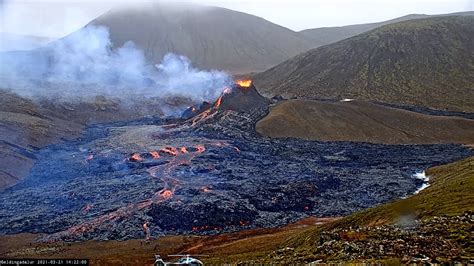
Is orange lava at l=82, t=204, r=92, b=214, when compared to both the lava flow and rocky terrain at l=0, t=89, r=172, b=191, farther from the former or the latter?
rocky terrain at l=0, t=89, r=172, b=191

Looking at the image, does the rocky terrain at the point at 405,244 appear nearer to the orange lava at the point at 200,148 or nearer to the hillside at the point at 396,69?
the orange lava at the point at 200,148

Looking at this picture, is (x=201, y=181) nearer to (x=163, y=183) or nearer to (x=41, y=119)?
(x=163, y=183)

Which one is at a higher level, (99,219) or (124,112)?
(124,112)

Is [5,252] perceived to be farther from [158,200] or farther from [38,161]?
[38,161]

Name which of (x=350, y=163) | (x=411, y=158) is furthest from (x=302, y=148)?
(x=411, y=158)

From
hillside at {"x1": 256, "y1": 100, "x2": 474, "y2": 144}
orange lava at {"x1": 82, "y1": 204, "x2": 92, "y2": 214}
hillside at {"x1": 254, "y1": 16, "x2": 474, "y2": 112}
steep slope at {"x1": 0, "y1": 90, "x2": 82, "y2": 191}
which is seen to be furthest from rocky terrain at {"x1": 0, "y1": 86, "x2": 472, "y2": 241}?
hillside at {"x1": 254, "y1": 16, "x2": 474, "y2": 112}

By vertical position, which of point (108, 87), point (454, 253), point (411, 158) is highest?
point (108, 87)

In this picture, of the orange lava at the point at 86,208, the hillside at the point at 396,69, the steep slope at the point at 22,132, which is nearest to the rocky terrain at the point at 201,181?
the orange lava at the point at 86,208
